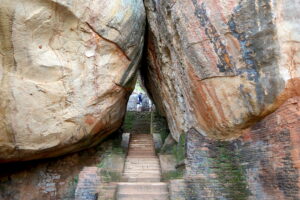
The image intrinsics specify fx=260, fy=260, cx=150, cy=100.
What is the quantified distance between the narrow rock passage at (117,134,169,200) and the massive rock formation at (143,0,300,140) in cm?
159

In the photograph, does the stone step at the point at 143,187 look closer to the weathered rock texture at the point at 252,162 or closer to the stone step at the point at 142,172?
the weathered rock texture at the point at 252,162

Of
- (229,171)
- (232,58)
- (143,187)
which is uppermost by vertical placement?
(232,58)

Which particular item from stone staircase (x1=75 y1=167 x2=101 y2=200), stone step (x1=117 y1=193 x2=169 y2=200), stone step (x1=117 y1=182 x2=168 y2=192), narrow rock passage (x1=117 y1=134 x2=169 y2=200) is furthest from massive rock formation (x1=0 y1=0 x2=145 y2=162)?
stone step (x1=117 y1=193 x2=169 y2=200)

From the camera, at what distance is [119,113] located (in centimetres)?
807

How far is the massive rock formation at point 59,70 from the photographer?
5777 millimetres

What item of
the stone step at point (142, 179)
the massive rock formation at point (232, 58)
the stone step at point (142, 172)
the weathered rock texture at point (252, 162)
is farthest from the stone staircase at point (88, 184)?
the massive rock formation at point (232, 58)

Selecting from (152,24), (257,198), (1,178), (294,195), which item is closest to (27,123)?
(1,178)

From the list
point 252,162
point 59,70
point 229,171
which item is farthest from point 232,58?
point 59,70

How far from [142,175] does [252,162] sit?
3080mm

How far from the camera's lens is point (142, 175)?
23.3 feet

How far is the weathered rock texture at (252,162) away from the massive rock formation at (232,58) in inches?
9.5

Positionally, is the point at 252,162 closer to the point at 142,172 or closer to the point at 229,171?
the point at 229,171

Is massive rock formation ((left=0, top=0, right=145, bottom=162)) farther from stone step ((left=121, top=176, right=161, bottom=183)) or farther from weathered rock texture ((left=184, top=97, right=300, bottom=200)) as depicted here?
weathered rock texture ((left=184, top=97, right=300, bottom=200))

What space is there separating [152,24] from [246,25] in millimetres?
3647
